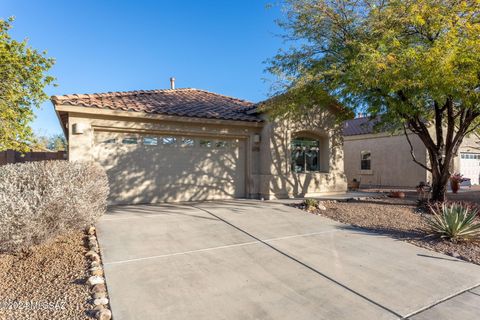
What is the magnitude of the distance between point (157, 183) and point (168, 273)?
245 inches

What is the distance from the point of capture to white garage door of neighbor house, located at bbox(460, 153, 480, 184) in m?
19.6

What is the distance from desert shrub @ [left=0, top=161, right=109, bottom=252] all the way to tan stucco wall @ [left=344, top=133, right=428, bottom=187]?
1843cm

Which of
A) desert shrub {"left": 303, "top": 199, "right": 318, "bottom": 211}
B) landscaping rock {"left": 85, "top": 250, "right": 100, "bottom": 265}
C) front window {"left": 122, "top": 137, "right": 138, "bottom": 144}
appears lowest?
landscaping rock {"left": 85, "top": 250, "right": 100, "bottom": 265}

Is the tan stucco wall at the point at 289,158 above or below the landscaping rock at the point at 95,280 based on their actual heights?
above

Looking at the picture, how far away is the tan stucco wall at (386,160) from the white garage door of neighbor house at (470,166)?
16.2 feet

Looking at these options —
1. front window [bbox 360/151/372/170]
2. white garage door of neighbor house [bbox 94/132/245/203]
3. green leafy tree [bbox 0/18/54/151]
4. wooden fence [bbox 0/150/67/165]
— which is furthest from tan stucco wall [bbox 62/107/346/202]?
front window [bbox 360/151/372/170]

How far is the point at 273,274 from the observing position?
4.32 meters

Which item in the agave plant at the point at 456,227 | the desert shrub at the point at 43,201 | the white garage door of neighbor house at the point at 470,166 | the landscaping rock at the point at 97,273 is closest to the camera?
the landscaping rock at the point at 97,273

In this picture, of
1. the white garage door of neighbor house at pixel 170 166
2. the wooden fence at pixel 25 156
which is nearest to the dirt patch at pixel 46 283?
the white garage door of neighbor house at pixel 170 166

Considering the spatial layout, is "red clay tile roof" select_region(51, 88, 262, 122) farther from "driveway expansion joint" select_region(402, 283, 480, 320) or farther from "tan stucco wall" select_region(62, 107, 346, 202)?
"driveway expansion joint" select_region(402, 283, 480, 320)

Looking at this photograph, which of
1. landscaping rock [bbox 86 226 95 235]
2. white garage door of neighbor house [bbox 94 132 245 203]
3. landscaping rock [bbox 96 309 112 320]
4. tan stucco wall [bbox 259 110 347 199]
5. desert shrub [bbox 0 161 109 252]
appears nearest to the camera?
landscaping rock [bbox 96 309 112 320]

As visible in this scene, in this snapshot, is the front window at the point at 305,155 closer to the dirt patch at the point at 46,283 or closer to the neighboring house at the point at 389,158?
the neighboring house at the point at 389,158

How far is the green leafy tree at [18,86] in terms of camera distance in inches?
330

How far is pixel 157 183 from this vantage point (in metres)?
10.1
